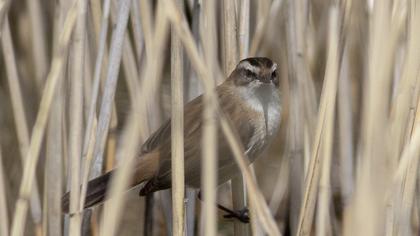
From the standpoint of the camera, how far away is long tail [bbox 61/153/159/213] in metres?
2.34

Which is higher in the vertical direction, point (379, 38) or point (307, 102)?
point (379, 38)

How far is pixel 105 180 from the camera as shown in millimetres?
2365

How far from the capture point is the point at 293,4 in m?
2.33

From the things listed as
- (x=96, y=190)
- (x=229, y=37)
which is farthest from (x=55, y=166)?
(x=229, y=37)

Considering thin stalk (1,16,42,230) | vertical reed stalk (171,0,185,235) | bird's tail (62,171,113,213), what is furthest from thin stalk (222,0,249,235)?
thin stalk (1,16,42,230)

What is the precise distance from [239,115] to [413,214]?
0.61 meters

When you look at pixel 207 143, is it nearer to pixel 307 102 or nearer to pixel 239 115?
pixel 307 102

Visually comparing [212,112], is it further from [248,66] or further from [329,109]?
[248,66]

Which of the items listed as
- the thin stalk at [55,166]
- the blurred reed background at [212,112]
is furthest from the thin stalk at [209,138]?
the thin stalk at [55,166]

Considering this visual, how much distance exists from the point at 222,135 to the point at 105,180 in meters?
0.43

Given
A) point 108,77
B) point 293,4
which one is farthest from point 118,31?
point 293,4

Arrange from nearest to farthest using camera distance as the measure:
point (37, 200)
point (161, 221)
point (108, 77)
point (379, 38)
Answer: point (379, 38), point (108, 77), point (37, 200), point (161, 221)

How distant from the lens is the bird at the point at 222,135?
2.43 metres

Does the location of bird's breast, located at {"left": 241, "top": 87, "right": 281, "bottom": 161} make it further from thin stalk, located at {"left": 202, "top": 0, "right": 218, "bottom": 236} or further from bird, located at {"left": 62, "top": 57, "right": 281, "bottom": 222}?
thin stalk, located at {"left": 202, "top": 0, "right": 218, "bottom": 236}
